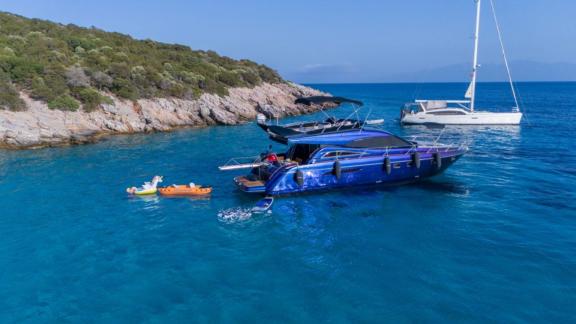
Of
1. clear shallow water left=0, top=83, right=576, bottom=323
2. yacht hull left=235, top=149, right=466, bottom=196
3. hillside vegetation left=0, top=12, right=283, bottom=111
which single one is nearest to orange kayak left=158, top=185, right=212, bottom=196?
clear shallow water left=0, top=83, right=576, bottom=323

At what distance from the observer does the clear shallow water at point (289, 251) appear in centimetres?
987

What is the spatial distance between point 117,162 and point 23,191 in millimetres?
6689

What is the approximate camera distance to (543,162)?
83.3ft

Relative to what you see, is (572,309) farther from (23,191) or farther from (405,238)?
(23,191)

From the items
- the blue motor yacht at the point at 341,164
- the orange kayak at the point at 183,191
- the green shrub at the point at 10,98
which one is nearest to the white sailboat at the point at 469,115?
the blue motor yacht at the point at 341,164

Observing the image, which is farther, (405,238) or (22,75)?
(22,75)

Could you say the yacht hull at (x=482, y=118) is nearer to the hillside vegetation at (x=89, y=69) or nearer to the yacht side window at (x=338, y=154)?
the hillside vegetation at (x=89, y=69)

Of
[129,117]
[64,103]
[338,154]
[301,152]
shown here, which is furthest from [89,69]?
[338,154]

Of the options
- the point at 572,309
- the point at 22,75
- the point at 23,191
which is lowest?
the point at 572,309

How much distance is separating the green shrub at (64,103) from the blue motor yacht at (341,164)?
2398cm

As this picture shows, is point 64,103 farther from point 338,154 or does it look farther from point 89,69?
point 338,154

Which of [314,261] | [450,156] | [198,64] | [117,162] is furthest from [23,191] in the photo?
[198,64]

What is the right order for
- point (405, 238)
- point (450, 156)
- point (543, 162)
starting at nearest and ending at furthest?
point (405, 238) < point (450, 156) < point (543, 162)

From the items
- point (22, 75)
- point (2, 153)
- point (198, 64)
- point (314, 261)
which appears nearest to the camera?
point (314, 261)
